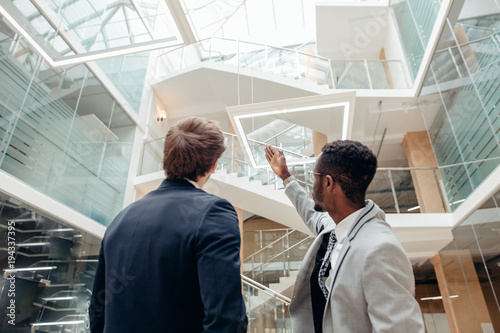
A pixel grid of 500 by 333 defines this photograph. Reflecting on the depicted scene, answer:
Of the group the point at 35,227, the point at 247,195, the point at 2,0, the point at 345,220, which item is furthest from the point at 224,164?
the point at 345,220

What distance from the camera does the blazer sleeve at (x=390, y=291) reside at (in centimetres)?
99

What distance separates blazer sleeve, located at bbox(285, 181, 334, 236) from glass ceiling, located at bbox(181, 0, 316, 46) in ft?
40.0

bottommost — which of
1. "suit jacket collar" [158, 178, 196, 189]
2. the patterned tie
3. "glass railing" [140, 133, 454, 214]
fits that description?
the patterned tie

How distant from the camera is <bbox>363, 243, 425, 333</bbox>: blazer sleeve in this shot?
3.23ft

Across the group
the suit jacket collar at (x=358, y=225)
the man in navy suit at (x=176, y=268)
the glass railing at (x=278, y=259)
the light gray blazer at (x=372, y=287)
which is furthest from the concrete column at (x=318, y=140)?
the man in navy suit at (x=176, y=268)

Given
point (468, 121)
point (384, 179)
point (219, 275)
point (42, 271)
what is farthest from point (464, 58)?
point (42, 271)

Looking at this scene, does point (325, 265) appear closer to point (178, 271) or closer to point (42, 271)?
point (178, 271)

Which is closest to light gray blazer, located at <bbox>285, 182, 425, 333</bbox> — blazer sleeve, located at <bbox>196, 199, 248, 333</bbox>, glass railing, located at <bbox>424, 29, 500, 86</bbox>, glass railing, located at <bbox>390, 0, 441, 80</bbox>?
blazer sleeve, located at <bbox>196, 199, 248, 333</bbox>

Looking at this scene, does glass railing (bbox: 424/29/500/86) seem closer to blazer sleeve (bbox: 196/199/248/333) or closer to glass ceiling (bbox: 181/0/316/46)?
blazer sleeve (bbox: 196/199/248/333)

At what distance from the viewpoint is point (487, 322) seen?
5160 mm

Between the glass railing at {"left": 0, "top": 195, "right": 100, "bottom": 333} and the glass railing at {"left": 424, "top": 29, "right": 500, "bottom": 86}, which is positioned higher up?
the glass railing at {"left": 424, "top": 29, "right": 500, "bottom": 86}

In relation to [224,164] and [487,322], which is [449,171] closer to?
[487,322]

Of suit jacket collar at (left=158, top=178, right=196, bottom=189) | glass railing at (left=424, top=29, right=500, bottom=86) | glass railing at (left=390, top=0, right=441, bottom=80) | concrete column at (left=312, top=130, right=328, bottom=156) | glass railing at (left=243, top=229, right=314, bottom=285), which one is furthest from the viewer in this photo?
concrete column at (left=312, top=130, right=328, bottom=156)

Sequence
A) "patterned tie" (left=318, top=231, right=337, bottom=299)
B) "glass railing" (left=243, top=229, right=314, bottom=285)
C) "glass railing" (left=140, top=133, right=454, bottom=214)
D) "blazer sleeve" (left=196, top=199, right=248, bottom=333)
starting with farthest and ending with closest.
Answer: "glass railing" (left=243, top=229, right=314, bottom=285)
"glass railing" (left=140, top=133, right=454, bottom=214)
"patterned tie" (left=318, top=231, right=337, bottom=299)
"blazer sleeve" (left=196, top=199, right=248, bottom=333)
